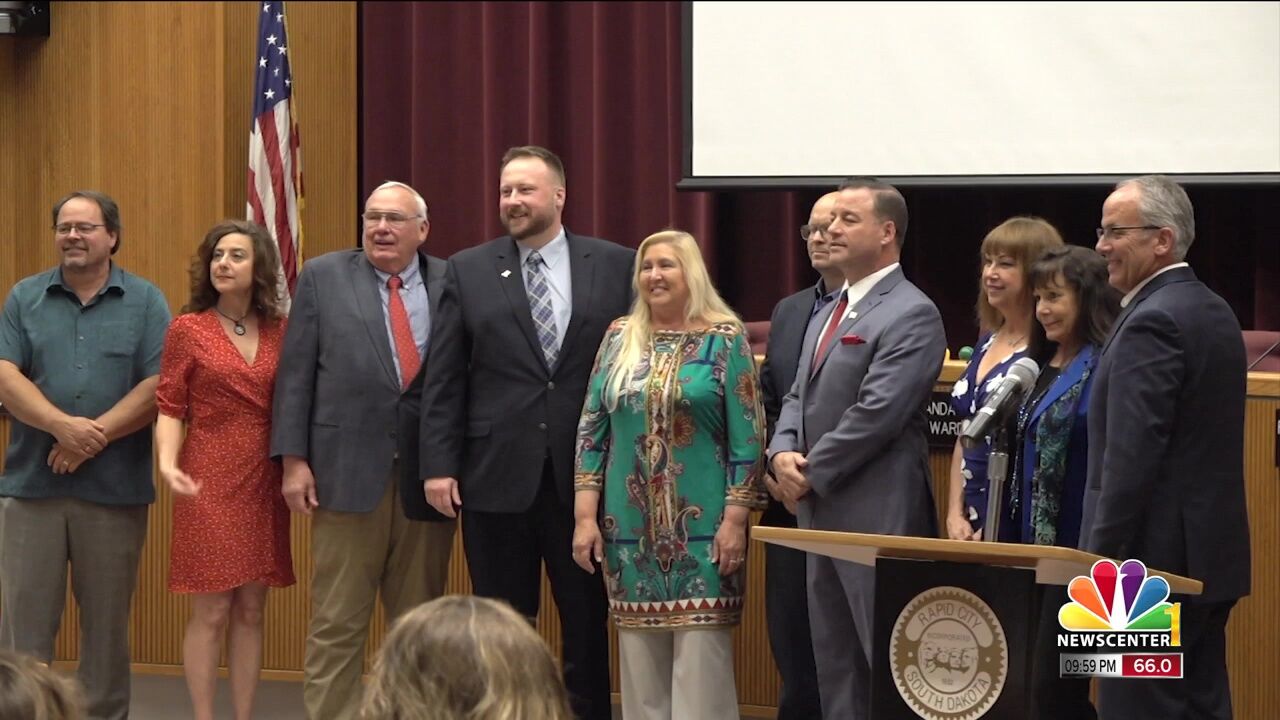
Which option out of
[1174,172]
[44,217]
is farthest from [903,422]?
[44,217]

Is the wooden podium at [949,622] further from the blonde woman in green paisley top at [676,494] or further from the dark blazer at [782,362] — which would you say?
the dark blazer at [782,362]

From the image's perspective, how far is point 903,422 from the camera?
12.2 feet

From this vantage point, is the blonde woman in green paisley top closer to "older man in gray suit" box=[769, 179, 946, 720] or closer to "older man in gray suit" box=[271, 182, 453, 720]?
"older man in gray suit" box=[769, 179, 946, 720]

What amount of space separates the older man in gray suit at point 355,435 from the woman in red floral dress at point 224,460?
10 centimetres

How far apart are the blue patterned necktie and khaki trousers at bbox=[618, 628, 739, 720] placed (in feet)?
2.50

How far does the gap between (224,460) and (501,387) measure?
0.80m

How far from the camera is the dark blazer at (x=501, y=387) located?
410 cm

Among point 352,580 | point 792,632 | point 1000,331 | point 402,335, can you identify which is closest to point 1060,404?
point 1000,331

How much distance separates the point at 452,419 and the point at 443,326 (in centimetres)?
25

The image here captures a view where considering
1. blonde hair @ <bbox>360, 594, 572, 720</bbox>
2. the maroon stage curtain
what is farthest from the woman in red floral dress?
blonde hair @ <bbox>360, 594, 572, 720</bbox>

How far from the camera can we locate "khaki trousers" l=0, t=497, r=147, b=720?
4.44m

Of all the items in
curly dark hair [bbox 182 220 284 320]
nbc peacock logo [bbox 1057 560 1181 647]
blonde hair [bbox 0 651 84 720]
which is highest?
curly dark hair [bbox 182 220 284 320]

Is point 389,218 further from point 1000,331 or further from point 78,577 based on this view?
point 1000,331

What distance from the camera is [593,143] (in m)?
6.62
